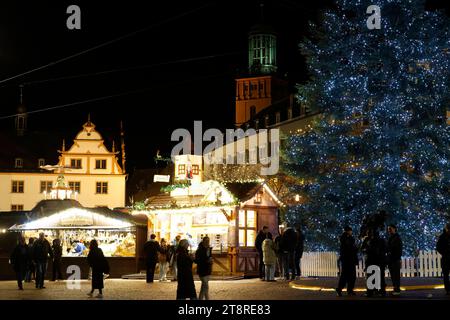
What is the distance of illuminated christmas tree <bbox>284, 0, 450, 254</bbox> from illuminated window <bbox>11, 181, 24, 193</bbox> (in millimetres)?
47977

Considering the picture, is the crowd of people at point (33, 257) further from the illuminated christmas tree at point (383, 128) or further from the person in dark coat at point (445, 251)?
the person in dark coat at point (445, 251)

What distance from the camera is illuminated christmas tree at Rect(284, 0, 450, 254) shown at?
2773cm

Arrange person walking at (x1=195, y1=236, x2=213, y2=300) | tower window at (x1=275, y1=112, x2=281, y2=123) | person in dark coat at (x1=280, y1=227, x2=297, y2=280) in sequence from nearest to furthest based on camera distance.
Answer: person walking at (x1=195, y1=236, x2=213, y2=300) → person in dark coat at (x1=280, y1=227, x2=297, y2=280) → tower window at (x1=275, y1=112, x2=281, y2=123)

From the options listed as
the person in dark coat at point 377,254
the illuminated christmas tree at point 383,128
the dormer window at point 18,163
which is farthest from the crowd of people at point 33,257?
the dormer window at point 18,163

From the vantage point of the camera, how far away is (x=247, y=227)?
31.4 m

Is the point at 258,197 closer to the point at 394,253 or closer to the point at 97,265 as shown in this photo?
the point at 97,265

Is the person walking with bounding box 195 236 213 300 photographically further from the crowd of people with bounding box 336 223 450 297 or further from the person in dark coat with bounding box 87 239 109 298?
the person in dark coat with bounding box 87 239 109 298

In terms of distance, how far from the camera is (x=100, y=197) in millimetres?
70500

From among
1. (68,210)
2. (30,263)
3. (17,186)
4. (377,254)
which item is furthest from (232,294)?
(17,186)

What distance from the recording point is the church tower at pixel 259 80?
298 ft

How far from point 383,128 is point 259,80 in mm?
64171

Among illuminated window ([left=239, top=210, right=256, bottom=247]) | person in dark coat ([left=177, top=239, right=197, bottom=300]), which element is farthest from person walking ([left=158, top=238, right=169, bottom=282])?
person in dark coat ([left=177, top=239, right=197, bottom=300])
